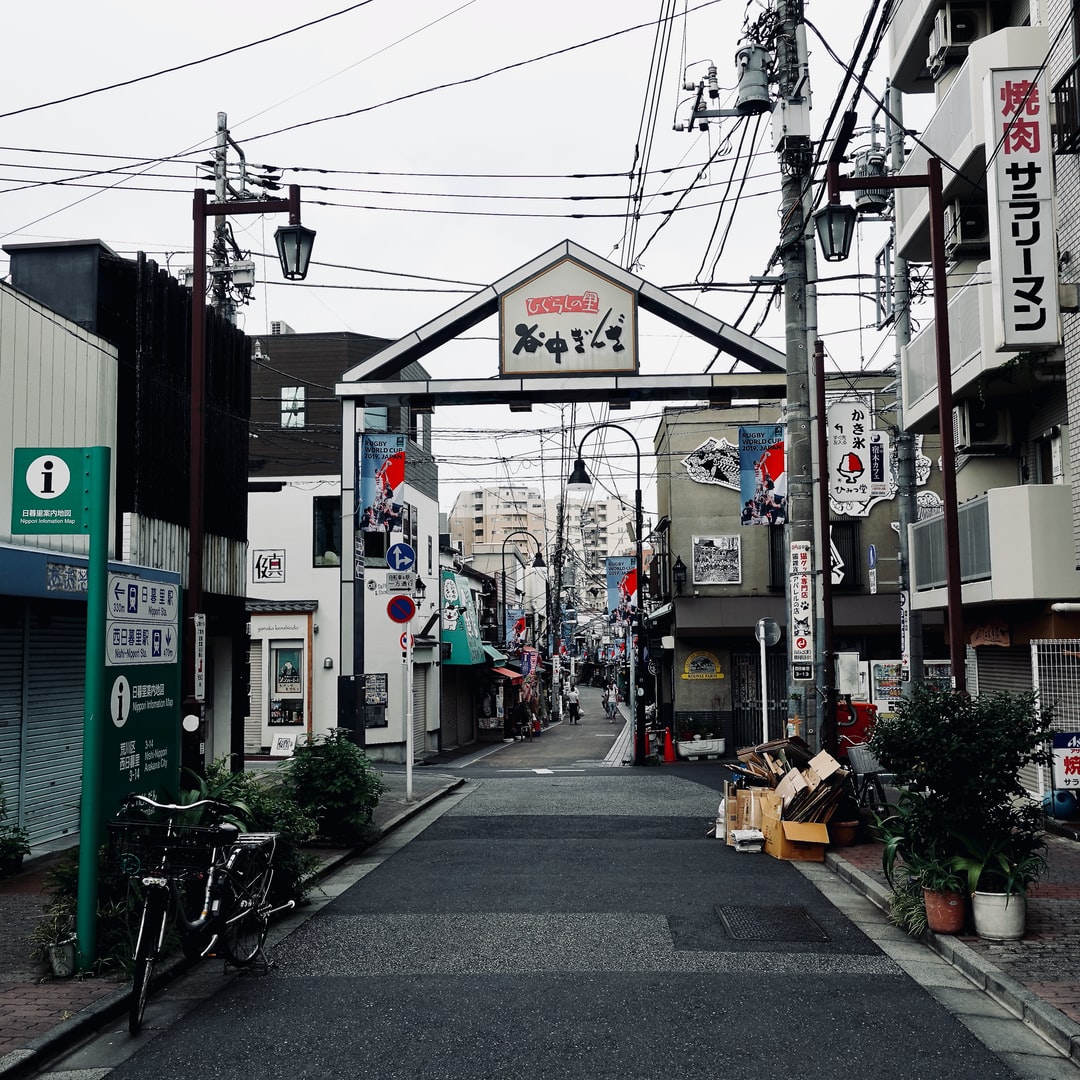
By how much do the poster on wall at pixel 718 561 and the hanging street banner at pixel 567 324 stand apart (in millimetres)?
15827

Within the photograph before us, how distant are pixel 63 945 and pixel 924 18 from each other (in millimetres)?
20759

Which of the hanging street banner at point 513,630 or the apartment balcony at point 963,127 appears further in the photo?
the hanging street banner at point 513,630

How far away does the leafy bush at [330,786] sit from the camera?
1355 cm

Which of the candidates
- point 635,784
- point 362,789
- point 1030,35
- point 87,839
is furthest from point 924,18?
point 87,839

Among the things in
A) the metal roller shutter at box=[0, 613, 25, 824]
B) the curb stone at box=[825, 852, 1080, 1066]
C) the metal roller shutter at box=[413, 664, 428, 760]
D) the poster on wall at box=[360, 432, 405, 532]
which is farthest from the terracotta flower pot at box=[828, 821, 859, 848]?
the metal roller shutter at box=[413, 664, 428, 760]

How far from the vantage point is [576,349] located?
775 inches

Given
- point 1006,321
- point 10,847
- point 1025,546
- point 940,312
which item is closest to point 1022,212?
point 1006,321

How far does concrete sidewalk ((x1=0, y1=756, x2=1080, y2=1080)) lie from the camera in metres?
6.54

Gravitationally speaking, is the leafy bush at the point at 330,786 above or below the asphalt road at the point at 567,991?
above

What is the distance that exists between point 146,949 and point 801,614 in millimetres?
11551

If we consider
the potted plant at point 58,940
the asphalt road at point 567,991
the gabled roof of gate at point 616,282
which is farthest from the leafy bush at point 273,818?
the gabled roof of gate at point 616,282

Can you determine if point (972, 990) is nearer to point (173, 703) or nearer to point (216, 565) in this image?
point (173, 703)

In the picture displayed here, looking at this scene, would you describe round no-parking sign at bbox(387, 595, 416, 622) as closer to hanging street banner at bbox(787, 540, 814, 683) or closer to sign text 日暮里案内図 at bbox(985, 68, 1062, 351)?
hanging street banner at bbox(787, 540, 814, 683)

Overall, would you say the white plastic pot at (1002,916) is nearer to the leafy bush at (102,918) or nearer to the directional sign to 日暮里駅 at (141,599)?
the leafy bush at (102,918)
